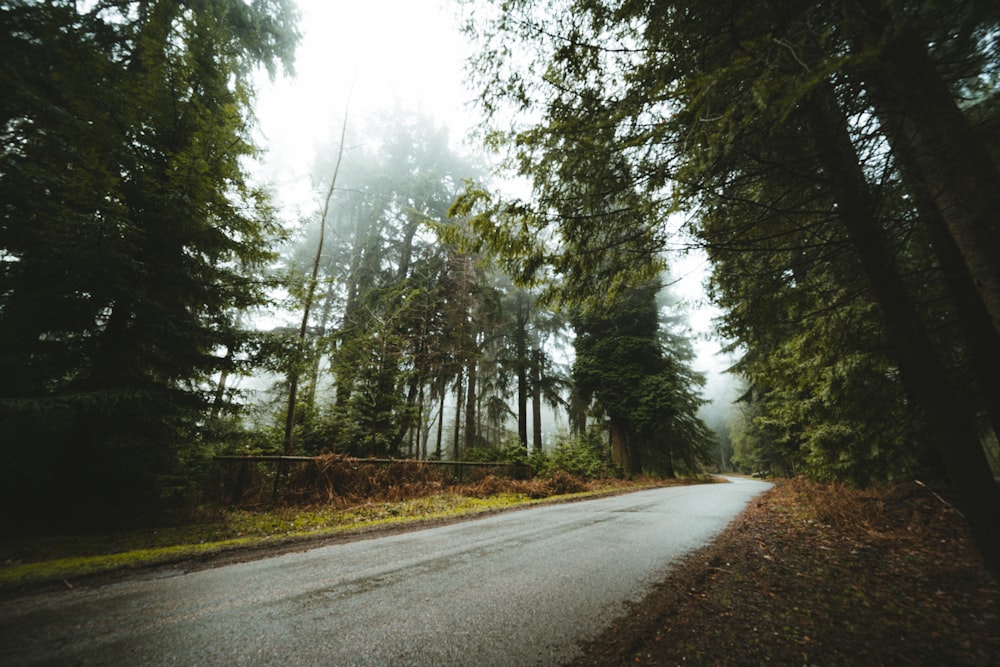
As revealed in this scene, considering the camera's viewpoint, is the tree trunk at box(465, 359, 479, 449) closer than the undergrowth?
No

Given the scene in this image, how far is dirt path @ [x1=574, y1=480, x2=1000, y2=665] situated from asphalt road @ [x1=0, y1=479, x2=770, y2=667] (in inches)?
12.7

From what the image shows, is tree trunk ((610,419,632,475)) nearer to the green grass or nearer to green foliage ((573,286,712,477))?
green foliage ((573,286,712,477))

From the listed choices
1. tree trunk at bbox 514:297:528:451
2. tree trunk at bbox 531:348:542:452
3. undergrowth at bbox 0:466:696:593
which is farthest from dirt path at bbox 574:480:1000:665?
tree trunk at bbox 531:348:542:452

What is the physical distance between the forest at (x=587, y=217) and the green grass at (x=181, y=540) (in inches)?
28.0

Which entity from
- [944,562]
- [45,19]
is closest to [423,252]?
[45,19]

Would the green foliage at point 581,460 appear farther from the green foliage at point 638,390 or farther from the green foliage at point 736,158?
the green foliage at point 736,158

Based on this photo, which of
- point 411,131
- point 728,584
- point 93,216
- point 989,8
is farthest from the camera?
point 411,131

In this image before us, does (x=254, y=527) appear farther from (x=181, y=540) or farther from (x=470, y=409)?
(x=470, y=409)

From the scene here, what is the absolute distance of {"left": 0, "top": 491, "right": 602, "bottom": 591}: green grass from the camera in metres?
3.31

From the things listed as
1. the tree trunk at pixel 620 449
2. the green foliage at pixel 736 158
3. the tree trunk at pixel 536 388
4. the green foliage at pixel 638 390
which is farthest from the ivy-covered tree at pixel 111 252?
the tree trunk at pixel 620 449

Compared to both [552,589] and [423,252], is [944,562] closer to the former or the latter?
[552,589]

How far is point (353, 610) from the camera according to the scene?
2490 mm

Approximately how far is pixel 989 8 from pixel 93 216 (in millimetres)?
7182

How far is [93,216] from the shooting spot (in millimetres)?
3945
